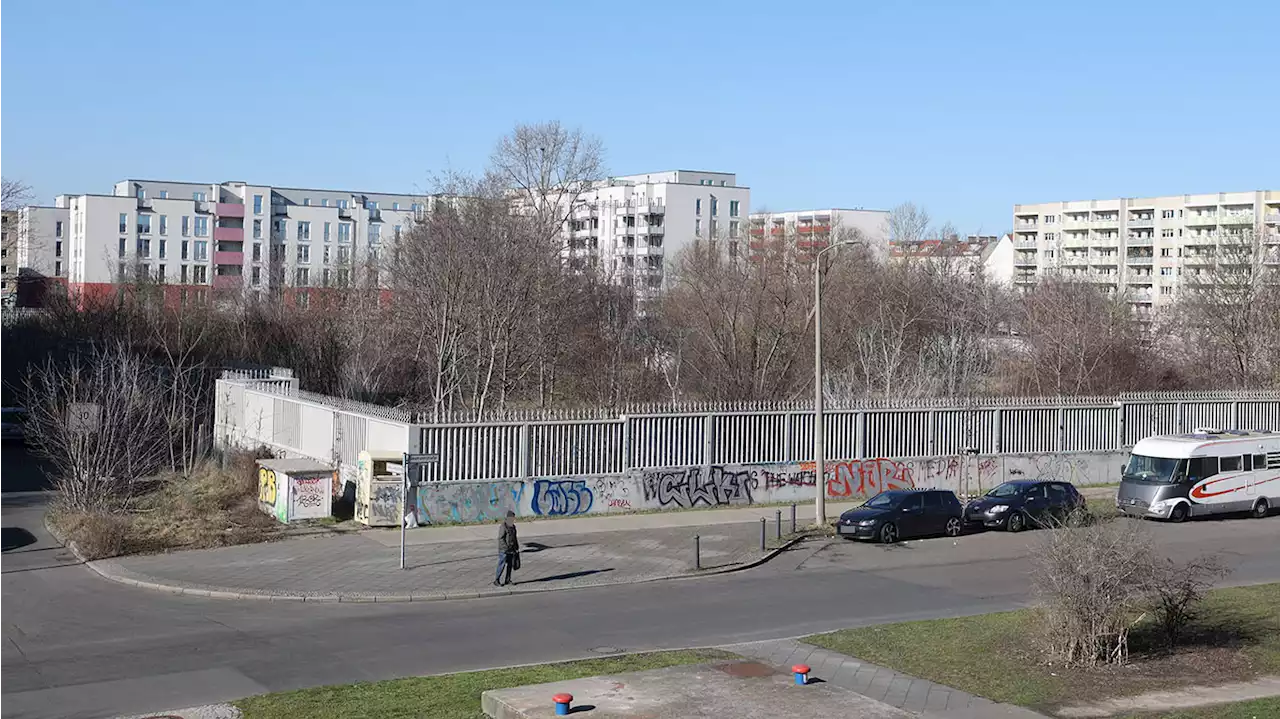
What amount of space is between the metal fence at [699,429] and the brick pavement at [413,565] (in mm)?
Result: 2628

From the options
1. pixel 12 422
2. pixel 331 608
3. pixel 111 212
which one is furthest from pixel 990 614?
pixel 111 212

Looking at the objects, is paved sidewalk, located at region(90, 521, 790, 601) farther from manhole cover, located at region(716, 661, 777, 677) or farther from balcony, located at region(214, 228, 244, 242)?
balcony, located at region(214, 228, 244, 242)

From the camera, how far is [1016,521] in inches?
1209

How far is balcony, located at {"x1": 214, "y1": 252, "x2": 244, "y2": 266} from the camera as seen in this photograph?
115188mm

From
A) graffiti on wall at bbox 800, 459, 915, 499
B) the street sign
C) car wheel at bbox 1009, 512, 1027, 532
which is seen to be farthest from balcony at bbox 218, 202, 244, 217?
car wheel at bbox 1009, 512, 1027, 532

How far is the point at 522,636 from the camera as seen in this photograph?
18594 mm

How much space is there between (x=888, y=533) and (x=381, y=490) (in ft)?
38.5

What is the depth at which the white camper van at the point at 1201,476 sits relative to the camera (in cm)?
3319

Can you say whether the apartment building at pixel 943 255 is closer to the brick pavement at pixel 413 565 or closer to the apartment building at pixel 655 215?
the apartment building at pixel 655 215

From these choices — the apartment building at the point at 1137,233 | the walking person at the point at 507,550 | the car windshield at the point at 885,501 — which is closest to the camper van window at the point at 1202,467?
the car windshield at the point at 885,501

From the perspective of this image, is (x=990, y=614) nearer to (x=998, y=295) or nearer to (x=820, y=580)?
(x=820, y=580)

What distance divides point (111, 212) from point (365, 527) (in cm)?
9371

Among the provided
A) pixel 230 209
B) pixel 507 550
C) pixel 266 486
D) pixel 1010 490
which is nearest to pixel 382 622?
pixel 507 550

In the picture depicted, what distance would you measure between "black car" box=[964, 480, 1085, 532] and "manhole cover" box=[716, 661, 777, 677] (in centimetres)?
1632
